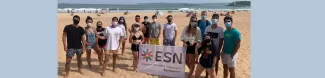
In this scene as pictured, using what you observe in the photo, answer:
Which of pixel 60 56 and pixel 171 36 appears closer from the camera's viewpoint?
pixel 171 36

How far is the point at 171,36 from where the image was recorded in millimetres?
8492

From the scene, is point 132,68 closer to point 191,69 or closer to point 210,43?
point 191,69

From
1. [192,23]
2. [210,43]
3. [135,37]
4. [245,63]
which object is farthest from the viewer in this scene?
[245,63]

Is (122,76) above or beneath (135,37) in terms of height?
beneath

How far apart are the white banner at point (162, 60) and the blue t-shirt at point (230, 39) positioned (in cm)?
115

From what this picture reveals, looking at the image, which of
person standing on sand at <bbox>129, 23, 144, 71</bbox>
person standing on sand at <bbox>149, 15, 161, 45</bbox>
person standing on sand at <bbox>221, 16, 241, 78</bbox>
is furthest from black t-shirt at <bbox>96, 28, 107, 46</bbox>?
person standing on sand at <bbox>221, 16, 241, 78</bbox>

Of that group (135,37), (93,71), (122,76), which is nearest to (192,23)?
(135,37)

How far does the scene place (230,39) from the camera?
275 inches

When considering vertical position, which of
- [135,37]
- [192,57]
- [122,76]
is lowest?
[122,76]

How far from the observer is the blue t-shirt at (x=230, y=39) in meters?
6.89

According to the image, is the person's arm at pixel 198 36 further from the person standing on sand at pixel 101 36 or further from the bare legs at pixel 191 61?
the person standing on sand at pixel 101 36

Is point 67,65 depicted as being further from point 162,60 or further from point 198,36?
point 198,36

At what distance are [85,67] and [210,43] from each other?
12.9 ft

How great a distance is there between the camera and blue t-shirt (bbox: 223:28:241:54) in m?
6.89
